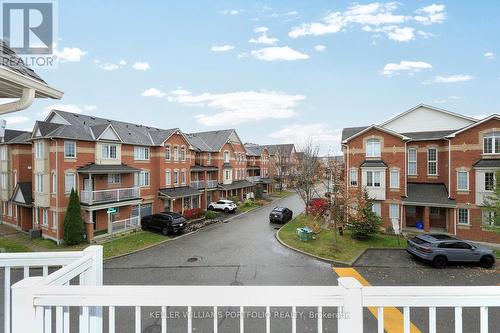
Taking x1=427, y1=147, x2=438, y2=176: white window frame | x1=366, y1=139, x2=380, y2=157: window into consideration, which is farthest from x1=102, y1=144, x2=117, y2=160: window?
x1=427, y1=147, x2=438, y2=176: white window frame

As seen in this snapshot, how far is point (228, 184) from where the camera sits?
38.0 meters

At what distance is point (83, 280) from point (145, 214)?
24.1 meters

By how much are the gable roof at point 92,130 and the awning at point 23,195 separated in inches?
230

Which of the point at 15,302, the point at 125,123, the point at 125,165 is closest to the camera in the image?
the point at 15,302

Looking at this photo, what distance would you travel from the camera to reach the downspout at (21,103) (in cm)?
363

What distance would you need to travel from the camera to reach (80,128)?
2088 centimetres

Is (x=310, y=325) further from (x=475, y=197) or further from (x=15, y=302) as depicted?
(x=475, y=197)

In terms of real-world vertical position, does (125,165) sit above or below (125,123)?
below

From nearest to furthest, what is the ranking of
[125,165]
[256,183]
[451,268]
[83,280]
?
[83,280] < [451,268] < [125,165] < [256,183]

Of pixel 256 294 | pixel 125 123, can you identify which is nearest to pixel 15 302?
pixel 256 294

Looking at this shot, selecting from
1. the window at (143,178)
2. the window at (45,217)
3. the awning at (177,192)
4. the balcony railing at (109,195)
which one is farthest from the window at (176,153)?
the window at (45,217)

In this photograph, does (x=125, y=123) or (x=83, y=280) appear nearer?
(x=83, y=280)

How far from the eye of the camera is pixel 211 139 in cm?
4053

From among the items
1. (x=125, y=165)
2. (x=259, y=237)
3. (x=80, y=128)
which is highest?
(x=80, y=128)
